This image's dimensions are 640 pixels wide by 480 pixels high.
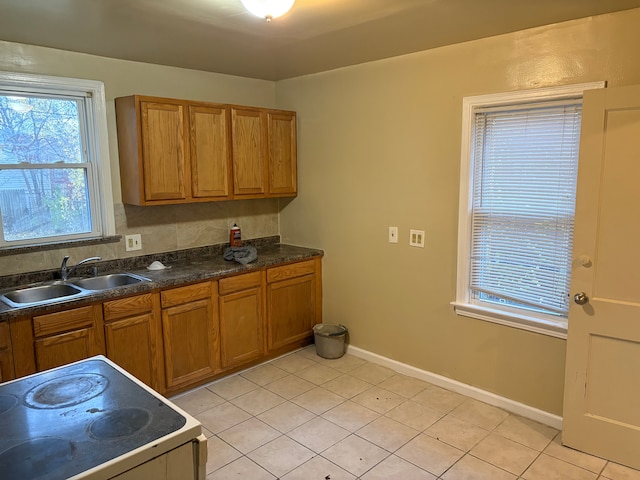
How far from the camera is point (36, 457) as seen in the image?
1.19 m

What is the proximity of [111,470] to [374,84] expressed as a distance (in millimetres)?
3078

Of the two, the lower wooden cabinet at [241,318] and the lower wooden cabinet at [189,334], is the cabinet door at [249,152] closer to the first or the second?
the lower wooden cabinet at [241,318]

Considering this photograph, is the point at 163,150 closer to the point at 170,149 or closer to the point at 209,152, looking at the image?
the point at 170,149

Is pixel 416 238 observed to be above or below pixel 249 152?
below

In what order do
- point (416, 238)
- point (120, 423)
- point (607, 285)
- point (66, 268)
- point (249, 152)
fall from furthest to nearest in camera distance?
point (249, 152)
point (416, 238)
point (66, 268)
point (607, 285)
point (120, 423)

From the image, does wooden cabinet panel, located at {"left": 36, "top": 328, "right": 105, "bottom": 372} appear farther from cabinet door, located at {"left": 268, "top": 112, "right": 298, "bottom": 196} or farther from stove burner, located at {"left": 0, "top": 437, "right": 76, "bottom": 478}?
cabinet door, located at {"left": 268, "top": 112, "right": 298, "bottom": 196}

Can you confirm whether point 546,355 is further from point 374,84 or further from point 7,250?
point 7,250

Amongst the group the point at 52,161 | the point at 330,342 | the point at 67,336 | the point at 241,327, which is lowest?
the point at 330,342

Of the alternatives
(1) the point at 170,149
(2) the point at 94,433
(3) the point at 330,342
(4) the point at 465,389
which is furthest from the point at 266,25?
(4) the point at 465,389

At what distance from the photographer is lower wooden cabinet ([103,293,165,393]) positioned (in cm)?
284

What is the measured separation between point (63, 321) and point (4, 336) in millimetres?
289

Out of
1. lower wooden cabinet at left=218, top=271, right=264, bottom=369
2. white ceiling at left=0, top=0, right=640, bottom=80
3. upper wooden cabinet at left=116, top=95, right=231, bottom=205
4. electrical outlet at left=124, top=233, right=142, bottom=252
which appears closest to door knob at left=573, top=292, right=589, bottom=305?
white ceiling at left=0, top=0, right=640, bottom=80

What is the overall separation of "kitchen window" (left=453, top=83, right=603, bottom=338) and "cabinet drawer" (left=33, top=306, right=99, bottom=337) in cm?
238

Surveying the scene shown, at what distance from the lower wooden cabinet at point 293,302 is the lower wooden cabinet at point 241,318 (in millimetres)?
114
